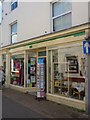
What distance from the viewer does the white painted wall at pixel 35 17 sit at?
10.9 meters

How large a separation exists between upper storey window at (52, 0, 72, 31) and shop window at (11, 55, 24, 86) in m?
4.56

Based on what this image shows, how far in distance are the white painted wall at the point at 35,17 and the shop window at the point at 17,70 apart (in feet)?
4.87

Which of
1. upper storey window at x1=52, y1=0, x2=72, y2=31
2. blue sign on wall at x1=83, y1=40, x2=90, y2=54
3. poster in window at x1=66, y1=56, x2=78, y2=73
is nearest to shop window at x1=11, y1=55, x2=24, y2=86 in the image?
upper storey window at x1=52, y1=0, x2=72, y2=31

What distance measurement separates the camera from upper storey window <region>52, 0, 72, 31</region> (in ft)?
39.5

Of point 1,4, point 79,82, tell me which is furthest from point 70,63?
point 1,4

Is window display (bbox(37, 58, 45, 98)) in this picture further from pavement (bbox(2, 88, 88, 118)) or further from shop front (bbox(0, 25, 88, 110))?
pavement (bbox(2, 88, 88, 118))

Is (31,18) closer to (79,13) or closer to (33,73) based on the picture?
(33,73)

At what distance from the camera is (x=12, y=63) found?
19125 millimetres

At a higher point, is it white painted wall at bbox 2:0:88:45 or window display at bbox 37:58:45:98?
white painted wall at bbox 2:0:88:45

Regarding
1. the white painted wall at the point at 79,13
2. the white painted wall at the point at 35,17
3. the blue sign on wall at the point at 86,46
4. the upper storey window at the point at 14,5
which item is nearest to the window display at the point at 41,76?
the white painted wall at the point at 35,17

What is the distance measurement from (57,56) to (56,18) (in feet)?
6.60

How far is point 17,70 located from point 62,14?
666cm

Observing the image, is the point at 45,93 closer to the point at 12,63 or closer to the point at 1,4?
the point at 12,63

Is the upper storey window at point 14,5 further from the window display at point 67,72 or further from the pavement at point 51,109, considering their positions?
the pavement at point 51,109
